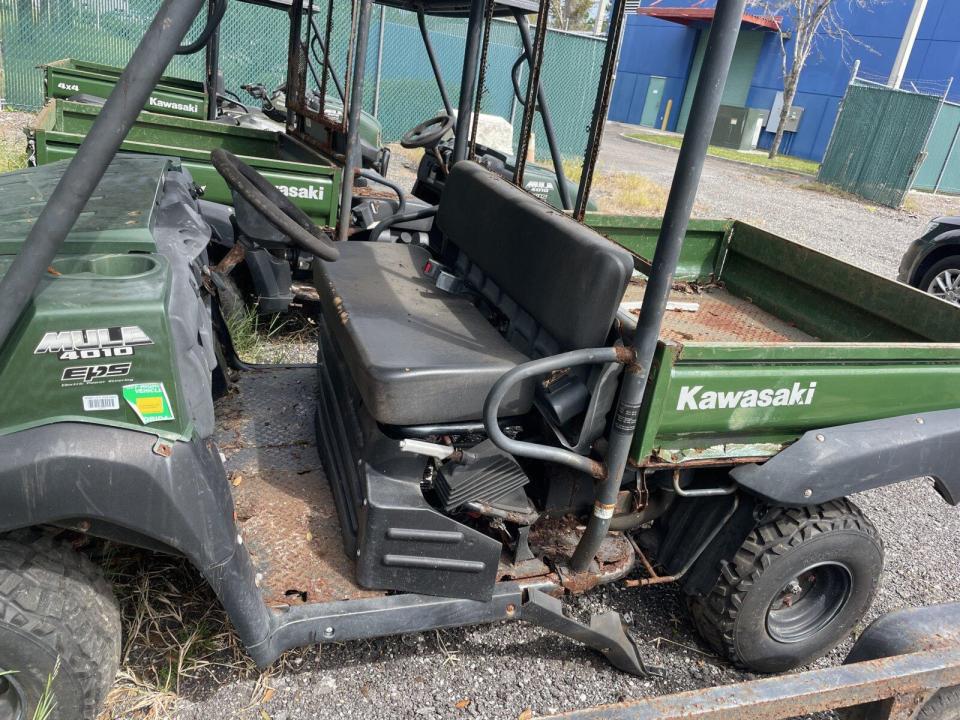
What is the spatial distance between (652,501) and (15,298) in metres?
1.95

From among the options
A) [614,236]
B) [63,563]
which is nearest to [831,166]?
[614,236]

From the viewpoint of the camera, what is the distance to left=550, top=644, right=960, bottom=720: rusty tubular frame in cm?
170

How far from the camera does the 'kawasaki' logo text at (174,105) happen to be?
23.6 ft

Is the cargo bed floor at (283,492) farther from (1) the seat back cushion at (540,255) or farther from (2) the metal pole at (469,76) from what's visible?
(2) the metal pole at (469,76)

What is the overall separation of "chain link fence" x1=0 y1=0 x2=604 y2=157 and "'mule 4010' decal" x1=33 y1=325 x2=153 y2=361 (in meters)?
9.26

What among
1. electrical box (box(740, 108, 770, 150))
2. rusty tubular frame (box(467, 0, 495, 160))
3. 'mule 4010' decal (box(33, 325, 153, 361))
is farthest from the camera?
electrical box (box(740, 108, 770, 150))

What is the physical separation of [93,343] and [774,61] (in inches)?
1168

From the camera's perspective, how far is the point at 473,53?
3465 millimetres

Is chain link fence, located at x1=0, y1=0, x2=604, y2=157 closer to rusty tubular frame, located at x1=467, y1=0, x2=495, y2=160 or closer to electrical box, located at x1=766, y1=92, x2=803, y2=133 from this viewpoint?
rusty tubular frame, located at x1=467, y1=0, x2=495, y2=160

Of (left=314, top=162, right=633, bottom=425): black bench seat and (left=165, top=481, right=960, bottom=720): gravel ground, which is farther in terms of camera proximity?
(left=165, top=481, right=960, bottom=720): gravel ground

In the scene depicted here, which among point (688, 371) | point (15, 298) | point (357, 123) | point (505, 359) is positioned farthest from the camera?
point (357, 123)

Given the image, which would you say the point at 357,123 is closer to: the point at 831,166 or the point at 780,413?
the point at 780,413

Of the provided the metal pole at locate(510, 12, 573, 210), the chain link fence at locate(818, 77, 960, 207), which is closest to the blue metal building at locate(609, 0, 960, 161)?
the chain link fence at locate(818, 77, 960, 207)

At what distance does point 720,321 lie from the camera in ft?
11.6
